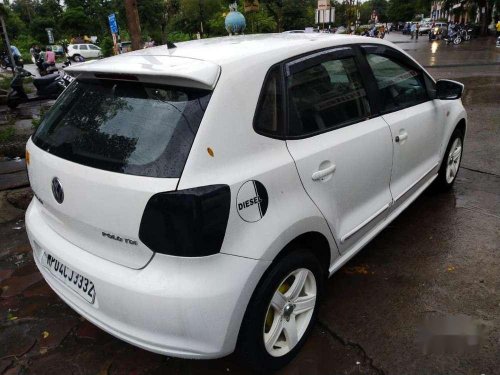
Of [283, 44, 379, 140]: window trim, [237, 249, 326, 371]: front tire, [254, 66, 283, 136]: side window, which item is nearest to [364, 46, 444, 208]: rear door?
[283, 44, 379, 140]: window trim

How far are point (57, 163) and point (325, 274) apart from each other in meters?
1.62

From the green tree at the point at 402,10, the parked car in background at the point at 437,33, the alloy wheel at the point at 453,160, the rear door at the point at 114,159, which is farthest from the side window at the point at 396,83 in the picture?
the green tree at the point at 402,10

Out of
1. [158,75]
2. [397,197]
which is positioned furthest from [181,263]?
[397,197]

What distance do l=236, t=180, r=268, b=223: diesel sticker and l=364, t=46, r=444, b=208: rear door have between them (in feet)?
4.69

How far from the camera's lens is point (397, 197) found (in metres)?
3.25

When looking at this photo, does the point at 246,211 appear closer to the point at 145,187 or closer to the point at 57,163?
the point at 145,187

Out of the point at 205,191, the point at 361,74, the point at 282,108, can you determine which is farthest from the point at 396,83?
the point at 205,191

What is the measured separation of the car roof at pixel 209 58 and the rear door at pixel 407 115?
556 millimetres

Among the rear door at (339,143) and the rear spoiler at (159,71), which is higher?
the rear spoiler at (159,71)

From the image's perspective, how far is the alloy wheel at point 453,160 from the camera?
4359mm

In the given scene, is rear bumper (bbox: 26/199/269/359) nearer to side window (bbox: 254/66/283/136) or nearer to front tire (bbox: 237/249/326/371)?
front tire (bbox: 237/249/326/371)

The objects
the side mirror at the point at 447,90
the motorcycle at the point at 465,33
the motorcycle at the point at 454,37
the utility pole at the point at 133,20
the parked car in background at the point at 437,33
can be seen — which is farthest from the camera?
the parked car in background at the point at 437,33

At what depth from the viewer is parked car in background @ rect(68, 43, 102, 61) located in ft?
120

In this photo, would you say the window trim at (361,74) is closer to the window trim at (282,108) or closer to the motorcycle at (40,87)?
the window trim at (282,108)
